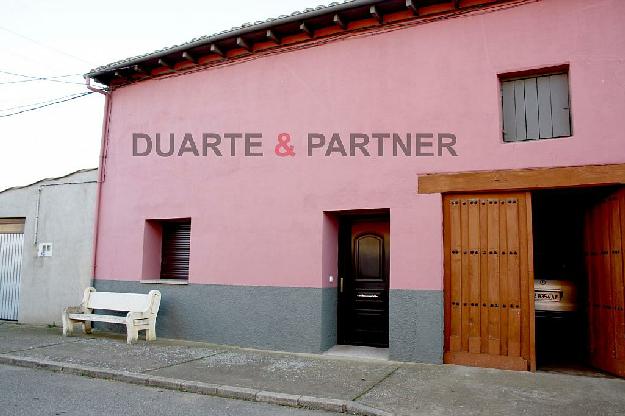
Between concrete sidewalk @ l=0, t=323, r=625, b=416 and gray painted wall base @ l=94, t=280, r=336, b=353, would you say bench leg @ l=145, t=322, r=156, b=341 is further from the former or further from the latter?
concrete sidewalk @ l=0, t=323, r=625, b=416

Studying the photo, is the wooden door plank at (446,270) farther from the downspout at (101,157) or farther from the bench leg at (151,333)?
the downspout at (101,157)

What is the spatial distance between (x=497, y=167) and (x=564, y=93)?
1516 mm

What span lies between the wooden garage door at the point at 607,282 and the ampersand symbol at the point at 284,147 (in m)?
5.13

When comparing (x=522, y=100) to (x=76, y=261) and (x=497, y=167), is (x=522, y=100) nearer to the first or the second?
(x=497, y=167)

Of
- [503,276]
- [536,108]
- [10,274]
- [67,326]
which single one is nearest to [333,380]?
[503,276]

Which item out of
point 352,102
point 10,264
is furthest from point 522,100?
point 10,264

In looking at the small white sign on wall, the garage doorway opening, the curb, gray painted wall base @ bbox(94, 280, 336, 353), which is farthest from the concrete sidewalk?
the small white sign on wall

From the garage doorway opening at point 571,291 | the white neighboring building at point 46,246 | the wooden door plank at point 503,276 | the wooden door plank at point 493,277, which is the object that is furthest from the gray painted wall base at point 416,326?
the white neighboring building at point 46,246

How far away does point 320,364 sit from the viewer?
7.44 m

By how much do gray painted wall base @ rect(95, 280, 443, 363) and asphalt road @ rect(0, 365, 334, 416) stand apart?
2674 mm

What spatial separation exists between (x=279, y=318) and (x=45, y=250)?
6.75 m

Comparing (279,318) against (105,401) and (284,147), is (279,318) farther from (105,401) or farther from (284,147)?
(105,401)

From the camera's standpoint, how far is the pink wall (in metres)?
7.02

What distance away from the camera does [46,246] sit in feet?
38.2
